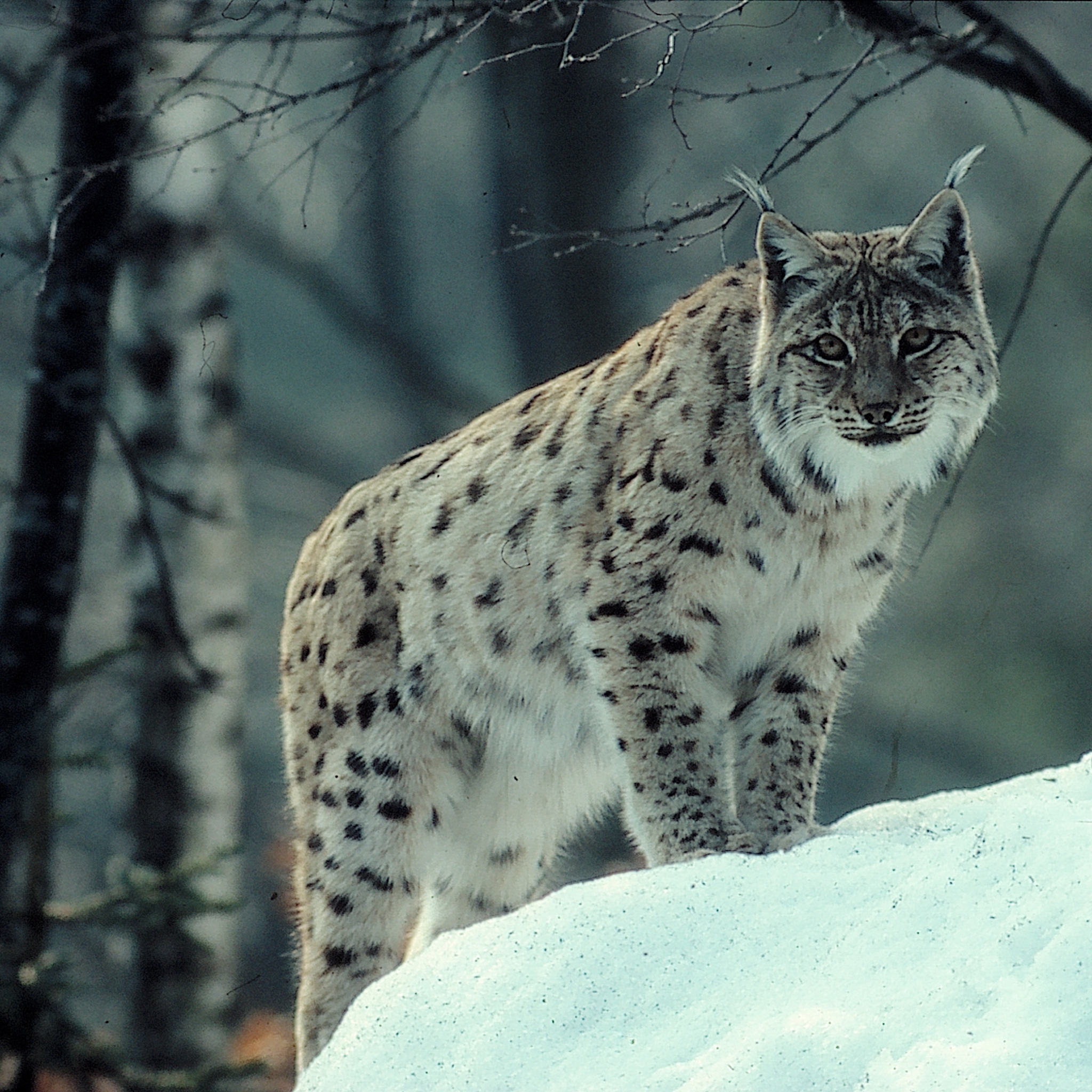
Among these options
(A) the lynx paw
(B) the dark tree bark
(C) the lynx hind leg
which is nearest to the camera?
(A) the lynx paw

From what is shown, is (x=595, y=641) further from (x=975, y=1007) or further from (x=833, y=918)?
(x=975, y=1007)

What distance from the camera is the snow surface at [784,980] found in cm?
250

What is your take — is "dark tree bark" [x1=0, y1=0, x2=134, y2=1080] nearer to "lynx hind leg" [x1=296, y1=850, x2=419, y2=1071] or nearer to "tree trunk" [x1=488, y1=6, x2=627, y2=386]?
"lynx hind leg" [x1=296, y1=850, x2=419, y2=1071]

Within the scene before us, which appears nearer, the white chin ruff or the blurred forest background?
the white chin ruff

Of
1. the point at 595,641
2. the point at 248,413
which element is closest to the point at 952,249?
the point at 595,641

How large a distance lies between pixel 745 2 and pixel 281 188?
12426mm

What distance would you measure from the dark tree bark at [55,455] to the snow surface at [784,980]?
301 centimetres

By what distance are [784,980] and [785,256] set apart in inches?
74.8

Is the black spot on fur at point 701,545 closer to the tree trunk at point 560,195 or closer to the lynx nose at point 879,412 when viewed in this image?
the lynx nose at point 879,412

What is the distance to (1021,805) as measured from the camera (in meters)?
3.09

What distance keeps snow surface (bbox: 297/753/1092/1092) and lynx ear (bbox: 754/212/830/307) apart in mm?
1369

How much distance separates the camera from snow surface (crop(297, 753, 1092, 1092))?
2498mm

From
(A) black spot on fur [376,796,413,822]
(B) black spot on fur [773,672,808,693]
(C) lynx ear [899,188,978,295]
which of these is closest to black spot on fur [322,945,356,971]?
(A) black spot on fur [376,796,413,822]

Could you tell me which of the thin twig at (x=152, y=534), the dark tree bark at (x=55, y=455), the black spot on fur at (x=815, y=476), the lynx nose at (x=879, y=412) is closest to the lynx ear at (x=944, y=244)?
the lynx nose at (x=879, y=412)
